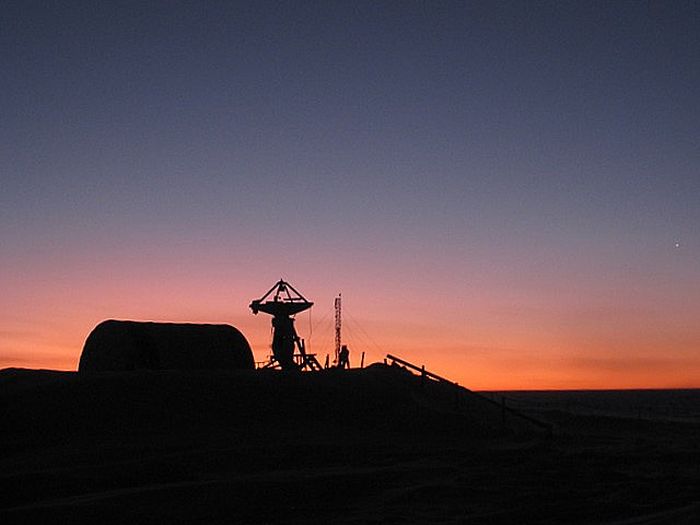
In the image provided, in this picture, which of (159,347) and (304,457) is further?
(159,347)

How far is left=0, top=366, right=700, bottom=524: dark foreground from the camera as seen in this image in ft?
49.8

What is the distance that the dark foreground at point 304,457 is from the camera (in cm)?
1518

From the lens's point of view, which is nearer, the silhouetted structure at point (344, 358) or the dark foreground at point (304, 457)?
the dark foreground at point (304, 457)

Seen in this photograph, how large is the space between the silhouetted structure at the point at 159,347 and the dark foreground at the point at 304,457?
5.56 m

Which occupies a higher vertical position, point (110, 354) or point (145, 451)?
point (110, 354)

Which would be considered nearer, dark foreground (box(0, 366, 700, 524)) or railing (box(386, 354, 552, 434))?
dark foreground (box(0, 366, 700, 524))

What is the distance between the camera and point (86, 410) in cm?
2689

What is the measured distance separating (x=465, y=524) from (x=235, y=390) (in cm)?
1747

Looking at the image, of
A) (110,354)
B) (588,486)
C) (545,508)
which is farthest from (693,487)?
(110,354)

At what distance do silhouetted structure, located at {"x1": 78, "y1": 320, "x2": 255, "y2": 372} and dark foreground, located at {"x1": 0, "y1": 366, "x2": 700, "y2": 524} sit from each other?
5.56 m

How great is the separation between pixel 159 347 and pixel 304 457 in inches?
717

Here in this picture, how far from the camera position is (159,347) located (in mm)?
39125

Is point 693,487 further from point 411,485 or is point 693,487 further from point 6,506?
point 6,506

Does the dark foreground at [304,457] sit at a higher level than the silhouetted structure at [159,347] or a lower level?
lower
